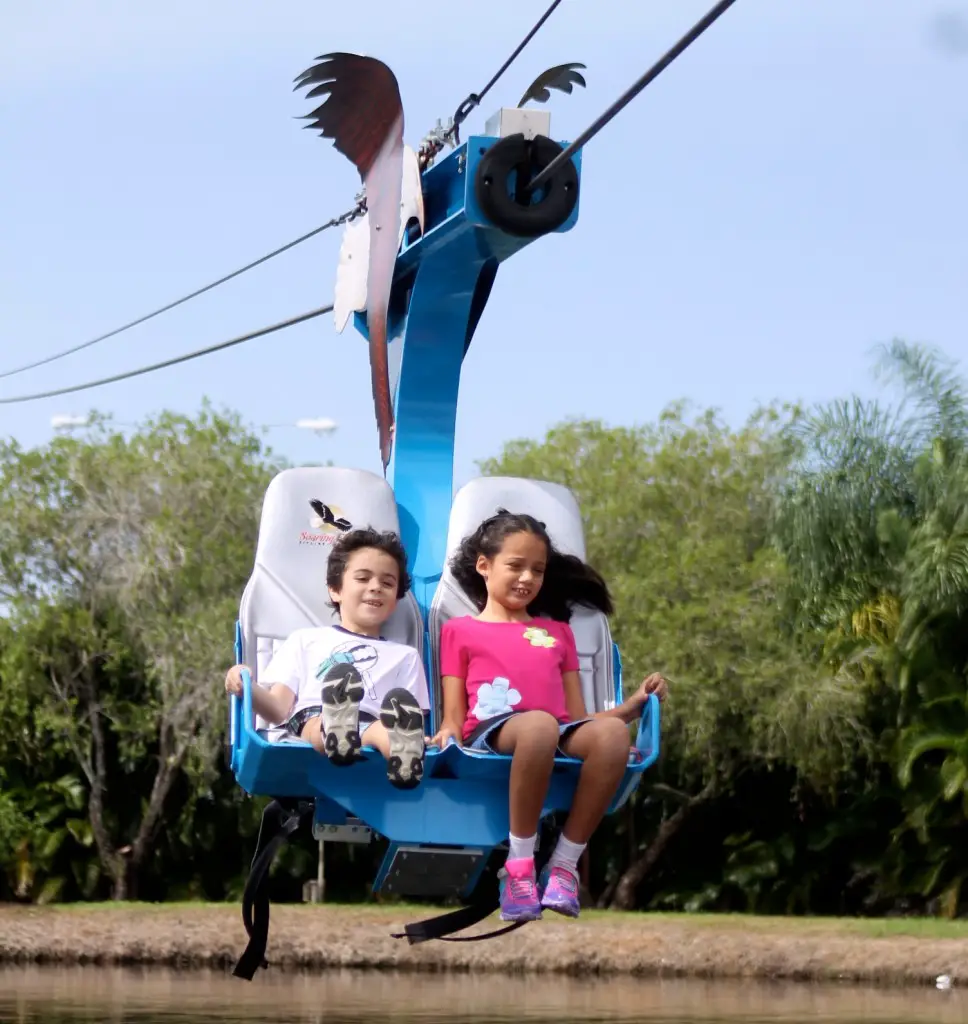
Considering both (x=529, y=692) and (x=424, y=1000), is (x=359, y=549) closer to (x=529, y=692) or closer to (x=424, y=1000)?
(x=529, y=692)

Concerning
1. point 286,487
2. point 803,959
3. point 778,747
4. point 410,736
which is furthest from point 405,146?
point 778,747

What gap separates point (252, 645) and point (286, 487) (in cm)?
66

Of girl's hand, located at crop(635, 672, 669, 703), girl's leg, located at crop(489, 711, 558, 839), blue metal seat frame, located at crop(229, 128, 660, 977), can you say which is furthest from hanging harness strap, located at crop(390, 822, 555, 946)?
girl's hand, located at crop(635, 672, 669, 703)

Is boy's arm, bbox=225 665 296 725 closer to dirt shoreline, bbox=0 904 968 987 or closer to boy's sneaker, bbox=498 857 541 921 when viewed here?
boy's sneaker, bbox=498 857 541 921

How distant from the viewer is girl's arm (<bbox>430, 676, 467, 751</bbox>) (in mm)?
5973

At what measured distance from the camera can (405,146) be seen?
21.9ft

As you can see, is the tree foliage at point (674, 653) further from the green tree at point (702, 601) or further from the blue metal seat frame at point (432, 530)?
the blue metal seat frame at point (432, 530)

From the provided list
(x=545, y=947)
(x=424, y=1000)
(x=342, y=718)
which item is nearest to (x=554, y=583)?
(x=342, y=718)

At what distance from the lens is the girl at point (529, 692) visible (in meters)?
5.68

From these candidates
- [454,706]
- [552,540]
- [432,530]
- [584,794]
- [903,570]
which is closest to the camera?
[584,794]

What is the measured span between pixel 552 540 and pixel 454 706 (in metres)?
0.97

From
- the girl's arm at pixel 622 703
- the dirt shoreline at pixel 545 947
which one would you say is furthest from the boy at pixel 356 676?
the dirt shoreline at pixel 545 947

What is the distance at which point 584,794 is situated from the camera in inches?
230

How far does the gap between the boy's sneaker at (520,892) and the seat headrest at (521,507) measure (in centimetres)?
132
